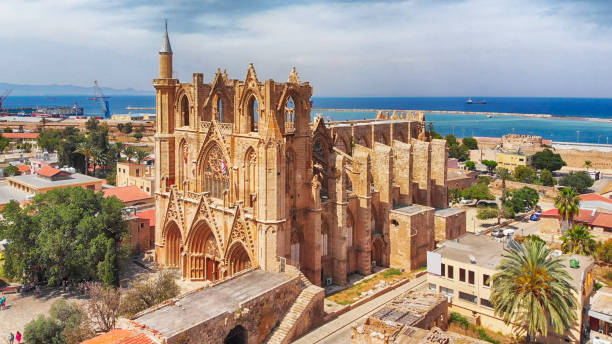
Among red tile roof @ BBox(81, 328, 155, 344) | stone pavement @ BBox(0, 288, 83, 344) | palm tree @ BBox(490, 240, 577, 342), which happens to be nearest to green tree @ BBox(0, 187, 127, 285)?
stone pavement @ BBox(0, 288, 83, 344)

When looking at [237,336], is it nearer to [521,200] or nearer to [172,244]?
[172,244]

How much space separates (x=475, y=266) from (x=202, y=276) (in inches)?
753

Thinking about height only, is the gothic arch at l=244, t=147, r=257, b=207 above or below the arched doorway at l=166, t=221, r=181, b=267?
above

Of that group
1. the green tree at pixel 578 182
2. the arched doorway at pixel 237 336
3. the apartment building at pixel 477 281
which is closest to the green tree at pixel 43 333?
the arched doorway at pixel 237 336

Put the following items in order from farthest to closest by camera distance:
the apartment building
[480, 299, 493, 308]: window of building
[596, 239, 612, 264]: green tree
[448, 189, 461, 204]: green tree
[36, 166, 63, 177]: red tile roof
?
[448, 189, 461, 204]: green tree
[36, 166, 63, 177]: red tile roof
[596, 239, 612, 264]: green tree
[480, 299, 493, 308]: window of building
the apartment building

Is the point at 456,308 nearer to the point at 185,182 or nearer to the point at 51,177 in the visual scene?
the point at 185,182

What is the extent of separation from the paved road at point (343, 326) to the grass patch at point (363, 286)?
1349 millimetres

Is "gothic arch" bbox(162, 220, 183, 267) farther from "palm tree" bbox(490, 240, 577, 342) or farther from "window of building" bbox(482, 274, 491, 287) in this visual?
"palm tree" bbox(490, 240, 577, 342)

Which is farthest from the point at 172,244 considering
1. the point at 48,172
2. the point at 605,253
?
the point at 605,253

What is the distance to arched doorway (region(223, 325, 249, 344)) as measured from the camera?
84.6 feet

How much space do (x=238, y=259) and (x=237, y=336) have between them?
24.8 ft

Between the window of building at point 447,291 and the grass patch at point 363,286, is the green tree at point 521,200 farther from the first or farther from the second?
the window of building at point 447,291

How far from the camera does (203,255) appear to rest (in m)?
36.1

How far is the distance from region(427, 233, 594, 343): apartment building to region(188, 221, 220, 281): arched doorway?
50.5 feet
